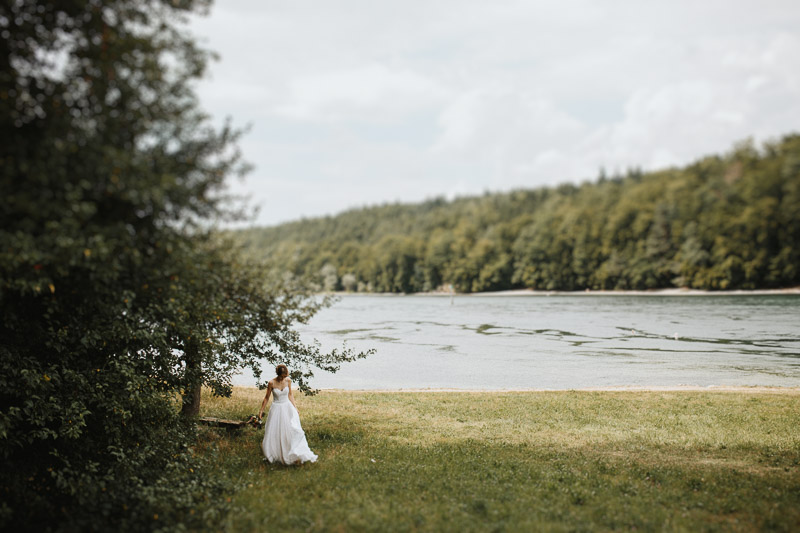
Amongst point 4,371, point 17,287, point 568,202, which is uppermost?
point 568,202

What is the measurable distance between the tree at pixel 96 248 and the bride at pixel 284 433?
191 centimetres

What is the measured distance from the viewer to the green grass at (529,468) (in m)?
9.25

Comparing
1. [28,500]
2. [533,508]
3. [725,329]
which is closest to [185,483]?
[28,500]

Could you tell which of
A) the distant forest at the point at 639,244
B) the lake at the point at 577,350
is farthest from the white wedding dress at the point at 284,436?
the distant forest at the point at 639,244

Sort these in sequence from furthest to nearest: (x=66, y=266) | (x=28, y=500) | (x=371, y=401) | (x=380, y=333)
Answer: (x=380, y=333)
(x=371, y=401)
(x=28, y=500)
(x=66, y=266)

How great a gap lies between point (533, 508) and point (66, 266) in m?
8.29

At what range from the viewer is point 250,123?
25.2 feet

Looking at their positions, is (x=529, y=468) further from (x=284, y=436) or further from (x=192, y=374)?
(x=192, y=374)

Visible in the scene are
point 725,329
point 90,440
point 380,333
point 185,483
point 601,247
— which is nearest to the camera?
point 185,483

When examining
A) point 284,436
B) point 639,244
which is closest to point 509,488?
point 284,436

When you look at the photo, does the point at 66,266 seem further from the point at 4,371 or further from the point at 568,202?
the point at 568,202

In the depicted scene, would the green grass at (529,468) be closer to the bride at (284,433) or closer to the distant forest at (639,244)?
the bride at (284,433)

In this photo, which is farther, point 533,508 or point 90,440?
point 90,440

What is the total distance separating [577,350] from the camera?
141 ft
